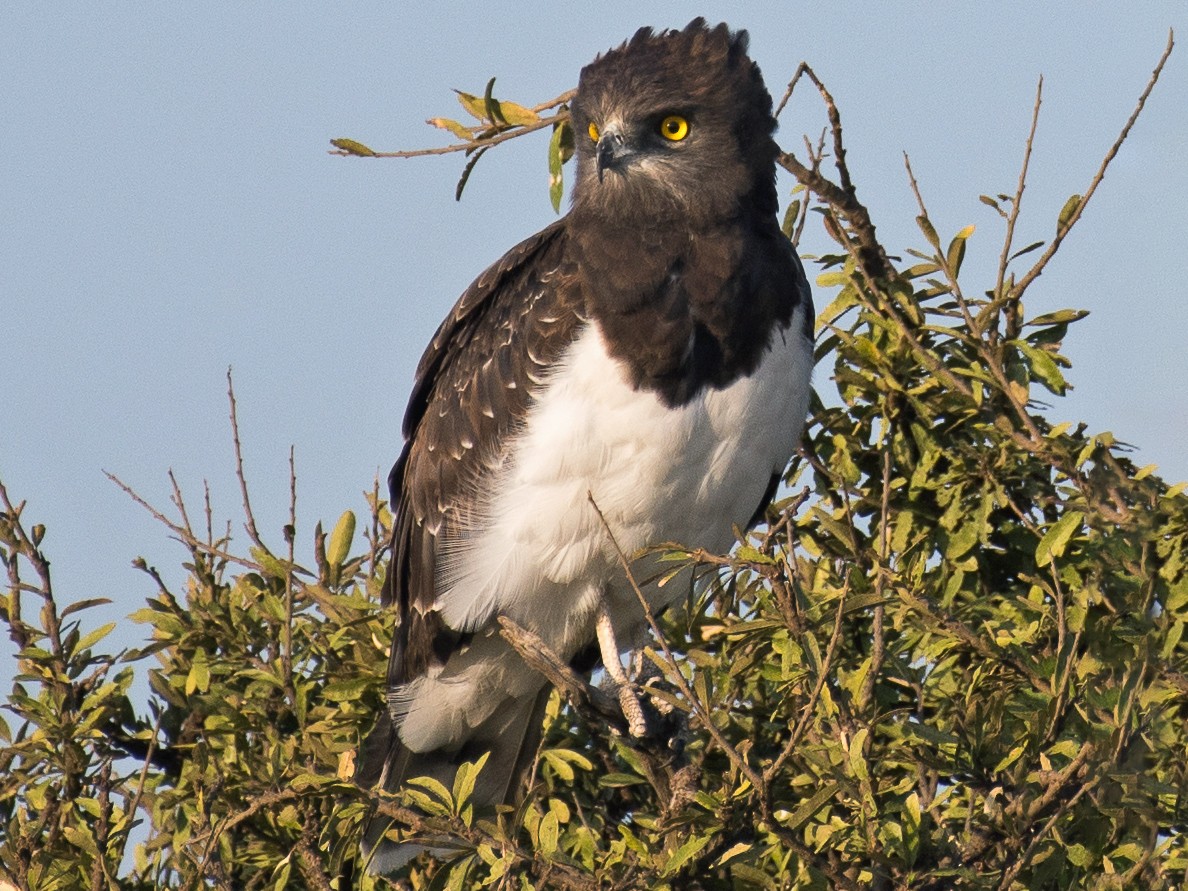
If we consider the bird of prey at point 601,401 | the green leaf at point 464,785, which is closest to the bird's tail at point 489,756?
the bird of prey at point 601,401

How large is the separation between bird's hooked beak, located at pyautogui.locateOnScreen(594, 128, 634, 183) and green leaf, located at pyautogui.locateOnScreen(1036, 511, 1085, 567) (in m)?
1.81

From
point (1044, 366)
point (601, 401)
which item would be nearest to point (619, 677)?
point (601, 401)

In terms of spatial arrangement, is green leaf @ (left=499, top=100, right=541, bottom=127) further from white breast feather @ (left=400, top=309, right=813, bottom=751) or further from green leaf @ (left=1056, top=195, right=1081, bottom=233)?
green leaf @ (left=1056, top=195, right=1081, bottom=233)

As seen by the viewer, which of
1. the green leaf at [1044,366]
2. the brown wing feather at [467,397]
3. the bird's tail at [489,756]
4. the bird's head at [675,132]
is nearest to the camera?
the green leaf at [1044,366]

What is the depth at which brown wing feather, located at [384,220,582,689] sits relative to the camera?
539 centimetres

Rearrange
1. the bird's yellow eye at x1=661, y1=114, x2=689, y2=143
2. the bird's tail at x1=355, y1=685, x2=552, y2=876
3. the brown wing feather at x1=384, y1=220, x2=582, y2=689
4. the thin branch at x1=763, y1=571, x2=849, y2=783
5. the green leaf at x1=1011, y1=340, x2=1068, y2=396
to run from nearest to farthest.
Answer: the thin branch at x1=763, y1=571, x2=849, y2=783, the green leaf at x1=1011, y1=340, x2=1068, y2=396, the brown wing feather at x1=384, y1=220, x2=582, y2=689, the bird's yellow eye at x1=661, y1=114, x2=689, y2=143, the bird's tail at x1=355, y1=685, x2=552, y2=876

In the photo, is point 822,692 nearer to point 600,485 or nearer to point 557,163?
point 600,485

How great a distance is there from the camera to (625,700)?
5.42 m

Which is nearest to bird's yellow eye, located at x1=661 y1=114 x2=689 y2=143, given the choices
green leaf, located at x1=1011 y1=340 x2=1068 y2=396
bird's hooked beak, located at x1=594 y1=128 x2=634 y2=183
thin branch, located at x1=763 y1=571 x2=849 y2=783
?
bird's hooked beak, located at x1=594 y1=128 x2=634 y2=183

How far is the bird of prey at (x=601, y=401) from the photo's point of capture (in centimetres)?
522

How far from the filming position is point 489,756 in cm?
616

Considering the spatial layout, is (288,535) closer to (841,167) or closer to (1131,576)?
(841,167)

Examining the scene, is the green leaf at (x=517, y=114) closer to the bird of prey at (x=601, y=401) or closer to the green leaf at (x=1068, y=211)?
the bird of prey at (x=601, y=401)

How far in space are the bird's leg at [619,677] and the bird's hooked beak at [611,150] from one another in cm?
149
